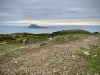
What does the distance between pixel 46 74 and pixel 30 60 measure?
23.9 feet

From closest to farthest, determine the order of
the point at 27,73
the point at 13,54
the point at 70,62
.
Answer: the point at 27,73
the point at 70,62
the point at 13,54

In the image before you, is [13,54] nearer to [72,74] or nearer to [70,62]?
[70,62]

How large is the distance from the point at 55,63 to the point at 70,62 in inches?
99.2


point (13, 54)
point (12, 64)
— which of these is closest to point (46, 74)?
point (12, 64)

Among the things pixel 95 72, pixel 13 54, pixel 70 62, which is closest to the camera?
pixel 95 72

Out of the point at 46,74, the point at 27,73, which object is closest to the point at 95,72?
the point at 46,74

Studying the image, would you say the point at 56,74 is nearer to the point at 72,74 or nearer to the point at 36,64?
the point at 72,74

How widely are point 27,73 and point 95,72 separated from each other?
31.9 ft

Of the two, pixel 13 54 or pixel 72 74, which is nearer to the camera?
pixel 72 74

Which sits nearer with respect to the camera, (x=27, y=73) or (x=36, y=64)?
(x=27, y=73)

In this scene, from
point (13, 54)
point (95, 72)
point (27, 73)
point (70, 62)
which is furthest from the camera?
point (13, 54)

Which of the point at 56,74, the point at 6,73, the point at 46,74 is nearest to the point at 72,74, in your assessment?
the point at 56,74

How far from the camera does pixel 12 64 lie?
1087 inches

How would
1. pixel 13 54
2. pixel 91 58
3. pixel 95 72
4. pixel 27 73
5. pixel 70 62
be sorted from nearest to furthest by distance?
pixel 95 72 < pixel 27 73 < pixel 70 62 < pixel 91 58 < pixel 13 54
